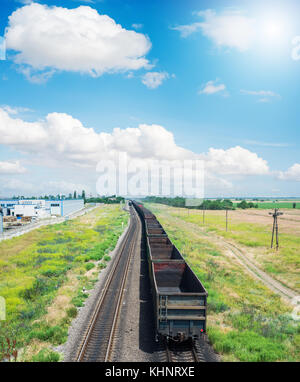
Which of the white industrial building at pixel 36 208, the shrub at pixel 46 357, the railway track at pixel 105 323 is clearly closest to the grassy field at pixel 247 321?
the railway track at pixel 105 323

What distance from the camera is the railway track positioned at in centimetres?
1024

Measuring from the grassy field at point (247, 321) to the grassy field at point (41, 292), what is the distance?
7.55 metres

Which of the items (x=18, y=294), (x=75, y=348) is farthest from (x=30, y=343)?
(x=18, y=294)

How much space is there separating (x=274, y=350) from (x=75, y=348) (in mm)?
8772

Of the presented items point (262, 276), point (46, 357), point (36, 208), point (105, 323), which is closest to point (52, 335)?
point (46, 357)

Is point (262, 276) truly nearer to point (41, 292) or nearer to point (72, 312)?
point (72, 312)

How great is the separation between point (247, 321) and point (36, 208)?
266ft

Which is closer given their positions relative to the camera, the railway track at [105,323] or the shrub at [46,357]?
the shrub at [46,357]

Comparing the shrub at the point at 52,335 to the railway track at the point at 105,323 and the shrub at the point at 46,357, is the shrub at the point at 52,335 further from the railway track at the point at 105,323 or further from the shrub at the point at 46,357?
the railway track at the point at 105,323

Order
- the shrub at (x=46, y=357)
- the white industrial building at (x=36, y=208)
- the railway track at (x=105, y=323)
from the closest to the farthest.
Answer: the shrub at (x=46, y=357) → the railway track at (x=105, y=323) → the white industrial building at (x=36, y=208)

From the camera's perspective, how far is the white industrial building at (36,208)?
262 ft

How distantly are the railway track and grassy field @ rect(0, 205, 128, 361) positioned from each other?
3.79 feet
